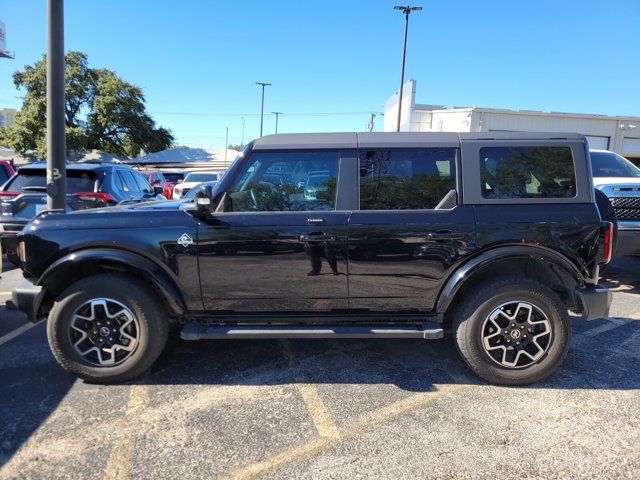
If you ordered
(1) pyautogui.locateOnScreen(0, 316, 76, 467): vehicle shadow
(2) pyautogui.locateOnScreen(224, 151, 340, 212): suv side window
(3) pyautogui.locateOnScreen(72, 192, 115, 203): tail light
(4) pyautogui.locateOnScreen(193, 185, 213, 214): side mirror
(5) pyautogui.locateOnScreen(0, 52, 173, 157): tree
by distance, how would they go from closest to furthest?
(1) pyautogui.locateOnScreen(0, 316, 76, 467): vehicle shadow → (4) pyautogui.locateOnScreen(193, 185, 213, 214): side mirror → (2) pyautogui.locateOnScreen(224, 151, 340, 212): suv side window → (3) pyautogui.locateOnScreen(72, 192, 115, 203): tail light → (5) pyautogui.locateOnScreen(0, 52, 173, 157): tree

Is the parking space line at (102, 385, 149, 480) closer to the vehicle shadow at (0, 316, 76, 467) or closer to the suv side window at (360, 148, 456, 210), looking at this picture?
the vehicle shadow at (0, 316, 76, 467)

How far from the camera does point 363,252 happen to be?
330 centimetres

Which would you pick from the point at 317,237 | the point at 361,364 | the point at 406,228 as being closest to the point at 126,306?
the point at 317,237

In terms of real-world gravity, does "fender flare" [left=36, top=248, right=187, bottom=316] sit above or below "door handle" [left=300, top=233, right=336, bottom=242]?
below

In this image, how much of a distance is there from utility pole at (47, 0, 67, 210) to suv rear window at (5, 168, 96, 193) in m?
0.75

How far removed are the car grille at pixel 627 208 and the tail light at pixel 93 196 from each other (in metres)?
7.31

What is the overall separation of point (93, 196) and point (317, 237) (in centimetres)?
510

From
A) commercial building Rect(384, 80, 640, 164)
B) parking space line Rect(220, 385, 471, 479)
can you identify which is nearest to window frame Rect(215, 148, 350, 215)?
parking space line Rect(220, 385, 471, 479)

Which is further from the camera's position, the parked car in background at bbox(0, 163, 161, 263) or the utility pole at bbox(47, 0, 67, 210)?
the parked car in background at bbox(0, 163, 161, 263)

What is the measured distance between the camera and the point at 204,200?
3195 millimetres

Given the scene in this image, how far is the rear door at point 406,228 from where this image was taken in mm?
3293

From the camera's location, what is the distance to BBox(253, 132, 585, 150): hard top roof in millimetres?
3420

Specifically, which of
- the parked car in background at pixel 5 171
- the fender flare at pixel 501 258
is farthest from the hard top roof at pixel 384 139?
the parked car in background at pixel 5 171

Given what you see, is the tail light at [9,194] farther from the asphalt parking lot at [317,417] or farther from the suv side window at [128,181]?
the asphalt parking lot at [317,417]
